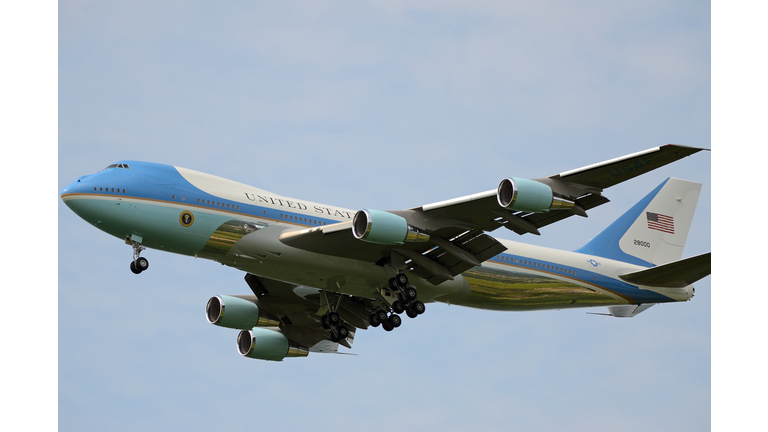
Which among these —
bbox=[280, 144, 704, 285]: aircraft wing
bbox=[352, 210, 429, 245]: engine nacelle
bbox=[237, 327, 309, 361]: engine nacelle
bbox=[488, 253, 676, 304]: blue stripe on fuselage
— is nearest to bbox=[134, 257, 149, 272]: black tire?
bbox=[280, 144, 704, 285]: aircraft wing

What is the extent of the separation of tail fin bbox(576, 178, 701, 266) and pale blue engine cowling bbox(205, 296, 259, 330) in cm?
1551

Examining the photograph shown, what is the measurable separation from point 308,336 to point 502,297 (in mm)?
9378

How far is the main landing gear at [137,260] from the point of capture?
90.1 ft

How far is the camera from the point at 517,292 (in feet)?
105

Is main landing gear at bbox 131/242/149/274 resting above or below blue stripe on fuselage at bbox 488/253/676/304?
above

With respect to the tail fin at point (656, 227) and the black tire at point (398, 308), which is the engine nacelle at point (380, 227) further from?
the tail fin at point (656, 227)

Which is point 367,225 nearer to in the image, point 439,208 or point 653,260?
point 439,208

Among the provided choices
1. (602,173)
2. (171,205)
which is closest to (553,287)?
(602,173)

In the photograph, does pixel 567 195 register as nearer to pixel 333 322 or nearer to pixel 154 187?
pixel 333 322

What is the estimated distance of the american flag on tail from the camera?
37.2m

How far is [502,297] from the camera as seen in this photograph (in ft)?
105

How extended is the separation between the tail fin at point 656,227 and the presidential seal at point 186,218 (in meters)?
18.2

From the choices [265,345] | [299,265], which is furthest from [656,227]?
[265,345]

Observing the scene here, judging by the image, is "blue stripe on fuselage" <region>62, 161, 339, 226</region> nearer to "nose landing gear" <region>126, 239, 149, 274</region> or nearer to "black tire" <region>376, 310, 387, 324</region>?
"nose landing gear" <region>126, 239, 149, 274</region>
